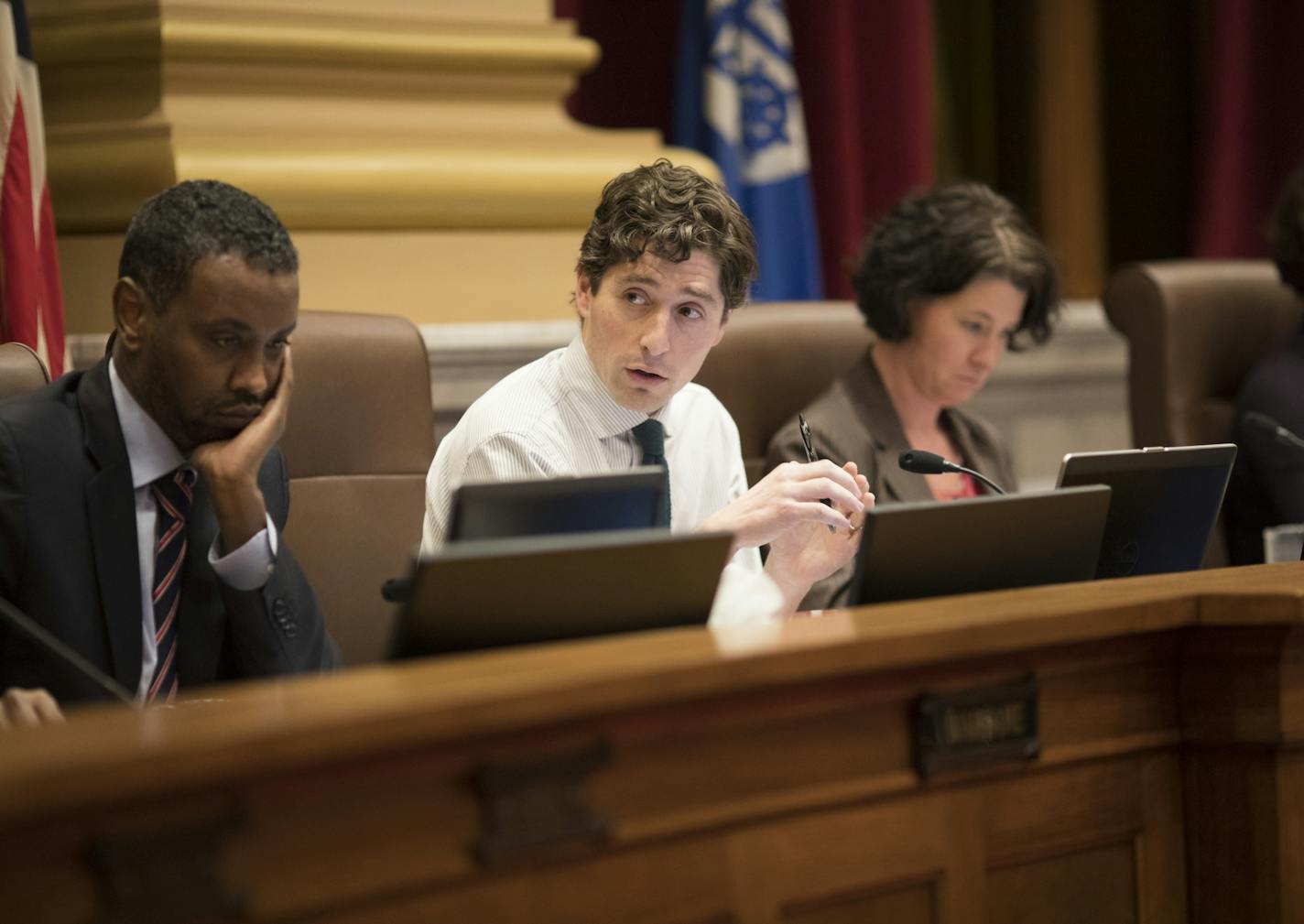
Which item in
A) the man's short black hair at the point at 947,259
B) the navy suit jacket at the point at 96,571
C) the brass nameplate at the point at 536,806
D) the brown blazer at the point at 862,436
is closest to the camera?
the brass nameplate at the point at 536,806

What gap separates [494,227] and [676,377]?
3.50 feet

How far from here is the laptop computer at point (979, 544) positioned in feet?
5.43

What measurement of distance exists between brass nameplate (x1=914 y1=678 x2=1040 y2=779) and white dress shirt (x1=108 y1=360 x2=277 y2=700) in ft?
2.52

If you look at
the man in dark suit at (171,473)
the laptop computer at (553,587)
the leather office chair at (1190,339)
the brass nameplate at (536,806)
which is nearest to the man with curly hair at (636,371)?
the man in dark suit at (171,473)

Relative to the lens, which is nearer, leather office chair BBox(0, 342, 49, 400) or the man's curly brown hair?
leather office chair BBox(0, 342, 49, 400)

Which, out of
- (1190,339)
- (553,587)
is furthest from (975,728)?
(1190,339)

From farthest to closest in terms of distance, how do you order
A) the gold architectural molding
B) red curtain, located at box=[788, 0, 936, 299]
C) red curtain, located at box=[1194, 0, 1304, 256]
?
red curtain, located at box=[1194, 0, 1304, 256] → red curtain, located at box=[788, 0, 936, 299] → the gold architectural molding

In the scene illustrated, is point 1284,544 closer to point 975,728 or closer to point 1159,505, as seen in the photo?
point 1159,505

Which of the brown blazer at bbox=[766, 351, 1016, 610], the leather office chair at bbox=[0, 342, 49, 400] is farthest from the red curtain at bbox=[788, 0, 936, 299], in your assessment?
the leather office chair at bbox=[0, 342, 49, 400]

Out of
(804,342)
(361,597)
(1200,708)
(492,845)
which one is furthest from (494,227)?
(492,845)

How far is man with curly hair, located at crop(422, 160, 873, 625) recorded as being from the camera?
7.08 ft

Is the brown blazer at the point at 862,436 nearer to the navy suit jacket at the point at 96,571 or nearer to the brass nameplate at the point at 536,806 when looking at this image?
the navy suit jacket at the point at 96,571

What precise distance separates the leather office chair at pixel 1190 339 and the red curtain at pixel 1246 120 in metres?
1.17

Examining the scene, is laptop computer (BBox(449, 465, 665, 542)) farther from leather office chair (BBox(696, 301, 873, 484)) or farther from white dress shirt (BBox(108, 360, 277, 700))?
leather office chair (BBox(696, 301, 873, 484))
